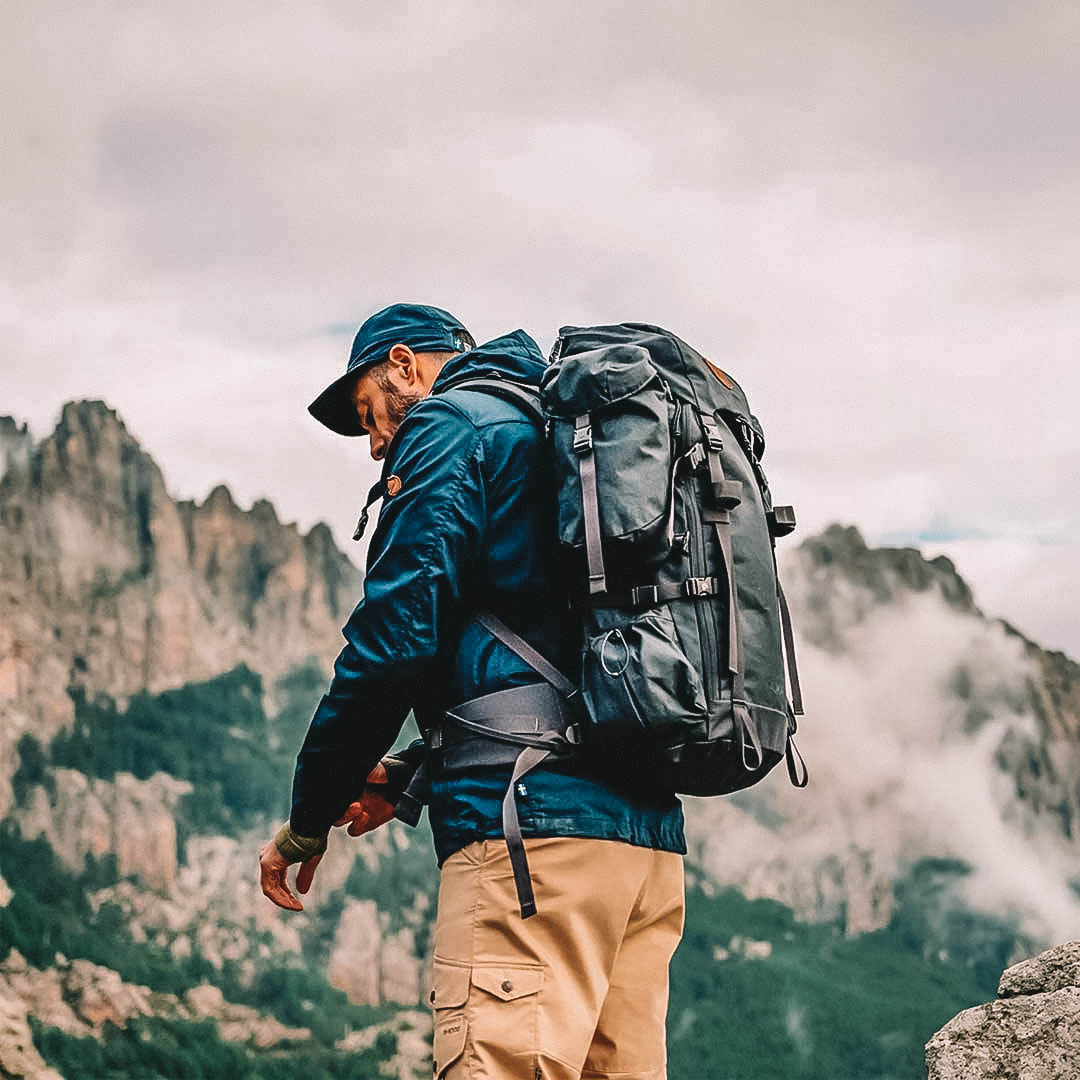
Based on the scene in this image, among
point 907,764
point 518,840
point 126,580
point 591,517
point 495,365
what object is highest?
point 126,580

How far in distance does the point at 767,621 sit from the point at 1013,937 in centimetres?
2319

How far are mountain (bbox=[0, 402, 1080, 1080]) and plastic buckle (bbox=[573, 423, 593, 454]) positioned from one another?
16.3 metres

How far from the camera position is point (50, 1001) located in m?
17.6

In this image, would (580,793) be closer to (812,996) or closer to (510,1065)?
(510,1065)

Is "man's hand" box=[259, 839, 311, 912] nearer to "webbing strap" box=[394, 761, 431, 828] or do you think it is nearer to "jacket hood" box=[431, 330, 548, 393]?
"webbing strap" box=[394, 761, 431, 828]

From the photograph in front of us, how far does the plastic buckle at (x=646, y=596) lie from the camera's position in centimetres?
262

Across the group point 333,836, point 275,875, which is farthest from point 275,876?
point 333,836

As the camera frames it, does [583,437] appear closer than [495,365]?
Yes

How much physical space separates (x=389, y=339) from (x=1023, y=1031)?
2.07m

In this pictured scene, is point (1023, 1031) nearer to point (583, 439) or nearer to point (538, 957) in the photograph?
point (538, 957)

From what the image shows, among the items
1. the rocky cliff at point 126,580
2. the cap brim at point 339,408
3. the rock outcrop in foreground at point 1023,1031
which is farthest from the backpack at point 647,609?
the rocky cliff at point 126,580

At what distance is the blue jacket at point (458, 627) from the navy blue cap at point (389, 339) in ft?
1.42

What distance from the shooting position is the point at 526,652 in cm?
274

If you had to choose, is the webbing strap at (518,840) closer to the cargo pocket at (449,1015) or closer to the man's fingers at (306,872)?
the cargo pocket at (449,1015)
